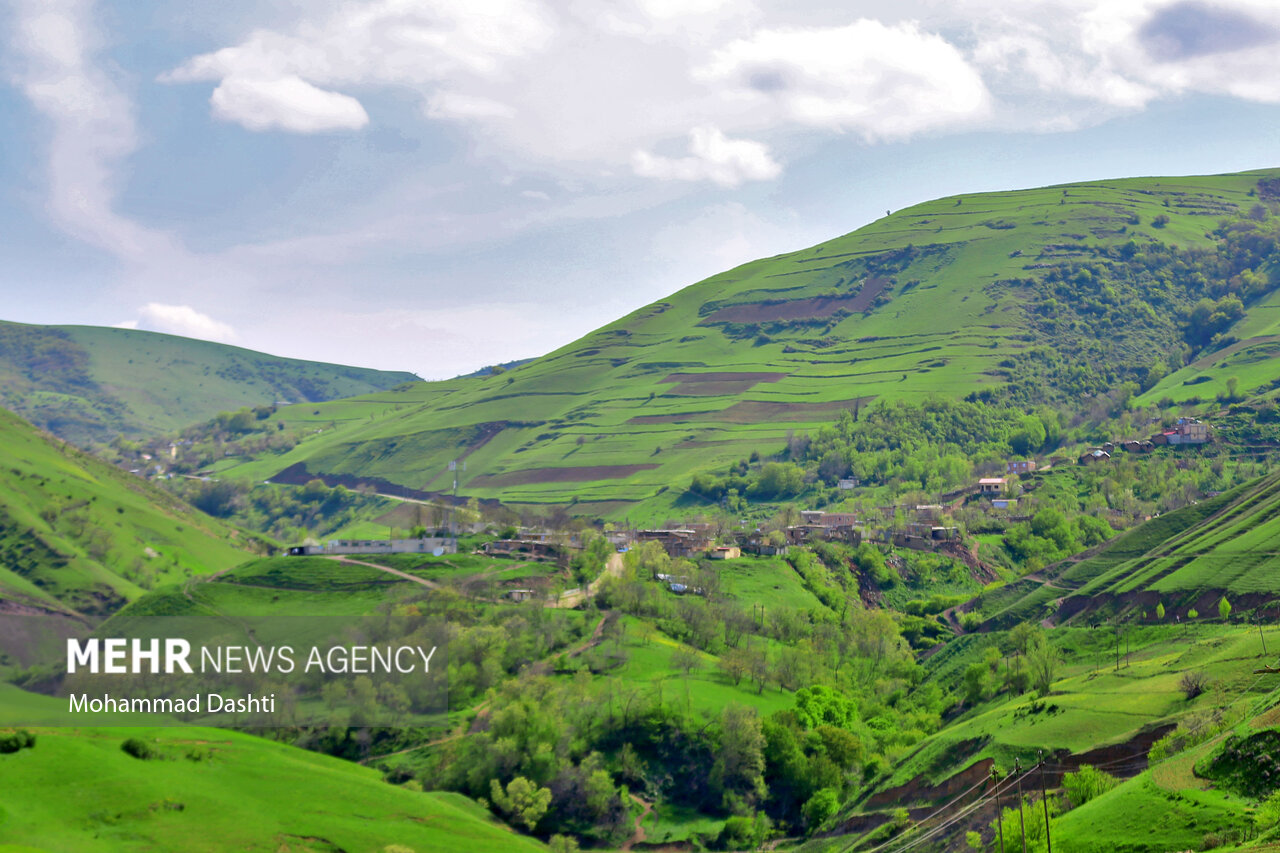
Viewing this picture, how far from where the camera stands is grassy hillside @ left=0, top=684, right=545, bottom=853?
236ft

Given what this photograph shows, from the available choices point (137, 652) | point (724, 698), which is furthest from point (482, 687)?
point (137, 652)

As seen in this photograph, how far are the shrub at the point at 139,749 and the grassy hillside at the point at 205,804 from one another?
1.65 ft

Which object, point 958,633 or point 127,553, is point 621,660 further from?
point 127,553

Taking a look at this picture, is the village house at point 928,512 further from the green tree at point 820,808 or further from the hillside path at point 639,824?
the hillside path at point 639,824

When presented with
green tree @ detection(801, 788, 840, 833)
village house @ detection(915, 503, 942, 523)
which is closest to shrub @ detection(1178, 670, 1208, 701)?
green tree @ detection(801, 788, 840, 833)

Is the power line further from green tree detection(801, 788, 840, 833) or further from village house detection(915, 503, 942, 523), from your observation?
village house detection(915, 503, 942, 523)

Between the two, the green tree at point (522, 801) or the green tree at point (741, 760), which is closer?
the green tree at point (522, 801)

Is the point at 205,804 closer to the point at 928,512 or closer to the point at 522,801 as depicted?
the point at 522,801

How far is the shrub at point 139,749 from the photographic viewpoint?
8406 centimetres

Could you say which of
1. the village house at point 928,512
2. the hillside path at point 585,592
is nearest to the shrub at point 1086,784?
the hillside path at point 585,592

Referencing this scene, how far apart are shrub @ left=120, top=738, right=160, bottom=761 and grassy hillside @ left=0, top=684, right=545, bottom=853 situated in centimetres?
50

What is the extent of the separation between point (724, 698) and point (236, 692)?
4991 cm

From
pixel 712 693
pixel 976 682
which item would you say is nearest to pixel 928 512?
pixel 976 682

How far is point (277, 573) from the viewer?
148 m
